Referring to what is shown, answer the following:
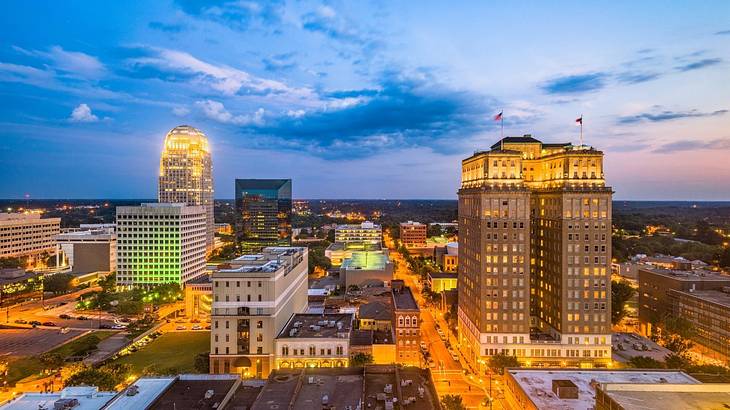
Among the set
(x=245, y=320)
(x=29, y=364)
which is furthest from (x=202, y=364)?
(x=29, y=364)

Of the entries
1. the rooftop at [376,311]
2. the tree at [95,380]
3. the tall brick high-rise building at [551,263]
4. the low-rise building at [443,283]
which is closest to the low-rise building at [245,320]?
the tree at [95,380]

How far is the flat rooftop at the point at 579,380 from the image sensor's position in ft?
202

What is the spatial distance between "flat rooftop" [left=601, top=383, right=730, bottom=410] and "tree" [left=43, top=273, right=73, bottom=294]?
17775cm

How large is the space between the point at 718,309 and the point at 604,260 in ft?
88.1

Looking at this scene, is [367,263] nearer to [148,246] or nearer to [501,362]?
[148,246]

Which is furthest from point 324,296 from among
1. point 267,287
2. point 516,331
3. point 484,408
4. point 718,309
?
point 718,309

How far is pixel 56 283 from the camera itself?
160 metres

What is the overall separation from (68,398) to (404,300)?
76.2 m

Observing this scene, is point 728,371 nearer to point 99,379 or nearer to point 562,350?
point 562,350

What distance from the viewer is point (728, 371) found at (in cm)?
8175

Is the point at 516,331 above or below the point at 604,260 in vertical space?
below

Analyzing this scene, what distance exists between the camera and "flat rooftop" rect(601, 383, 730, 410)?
4456 centimetres

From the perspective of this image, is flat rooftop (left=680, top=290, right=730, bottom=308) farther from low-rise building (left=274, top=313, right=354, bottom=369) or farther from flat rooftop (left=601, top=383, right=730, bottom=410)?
low-rise building (left=274, top=313, right=354, bottom=369)

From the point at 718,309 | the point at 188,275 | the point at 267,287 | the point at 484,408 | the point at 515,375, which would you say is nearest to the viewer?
the point at 515,375
